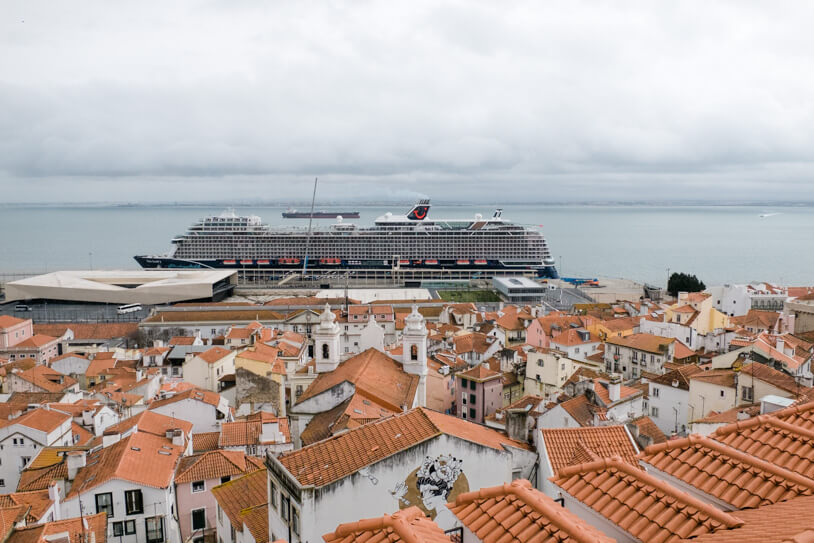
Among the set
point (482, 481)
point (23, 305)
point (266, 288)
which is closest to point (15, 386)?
point (482, 481)

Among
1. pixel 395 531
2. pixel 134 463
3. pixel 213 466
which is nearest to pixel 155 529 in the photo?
pixel 134 463

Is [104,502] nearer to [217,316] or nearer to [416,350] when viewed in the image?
[416,350]

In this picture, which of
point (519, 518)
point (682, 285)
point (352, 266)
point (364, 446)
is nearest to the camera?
point (519, 518)

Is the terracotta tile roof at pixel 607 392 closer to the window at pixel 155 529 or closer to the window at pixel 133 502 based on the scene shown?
the window at pixel 155 529

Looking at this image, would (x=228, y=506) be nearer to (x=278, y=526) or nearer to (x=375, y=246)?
(x=278, y=526)

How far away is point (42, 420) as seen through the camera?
2153 cm

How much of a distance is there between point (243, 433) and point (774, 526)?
18.2 m

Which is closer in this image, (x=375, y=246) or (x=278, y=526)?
(x=278, y=526)

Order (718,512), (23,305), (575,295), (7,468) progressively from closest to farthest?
(718,512) → (7,468) → (23,305) → (575,295)

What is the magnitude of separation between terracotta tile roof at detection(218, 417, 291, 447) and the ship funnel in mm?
90245

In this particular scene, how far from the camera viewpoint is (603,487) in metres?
5.48

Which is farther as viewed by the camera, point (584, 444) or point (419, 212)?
point (419, 212)

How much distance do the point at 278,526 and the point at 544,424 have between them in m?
10.6

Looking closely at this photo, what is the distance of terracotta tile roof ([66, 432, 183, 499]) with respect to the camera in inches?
627
